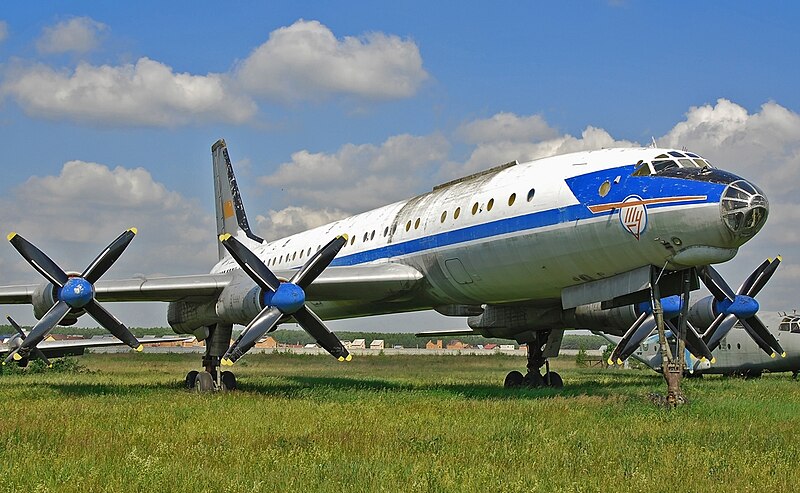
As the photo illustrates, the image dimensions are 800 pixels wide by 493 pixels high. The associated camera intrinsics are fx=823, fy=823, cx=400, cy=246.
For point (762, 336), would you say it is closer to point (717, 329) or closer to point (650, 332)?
→ point (717, 329)

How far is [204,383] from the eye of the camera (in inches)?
769

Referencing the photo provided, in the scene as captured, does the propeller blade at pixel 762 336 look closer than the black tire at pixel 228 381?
Yes

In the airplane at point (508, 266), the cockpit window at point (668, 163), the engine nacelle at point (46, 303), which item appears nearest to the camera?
the airplane at point (508, 266)

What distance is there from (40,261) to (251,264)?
5035mm

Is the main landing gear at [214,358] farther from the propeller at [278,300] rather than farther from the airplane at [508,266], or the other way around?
the propeller at [278,300]

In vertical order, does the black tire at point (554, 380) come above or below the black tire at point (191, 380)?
above

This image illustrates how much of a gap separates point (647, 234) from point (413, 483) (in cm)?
761

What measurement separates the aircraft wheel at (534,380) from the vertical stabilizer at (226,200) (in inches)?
468

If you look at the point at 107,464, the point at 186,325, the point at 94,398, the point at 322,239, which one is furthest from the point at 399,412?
the point at 322,239

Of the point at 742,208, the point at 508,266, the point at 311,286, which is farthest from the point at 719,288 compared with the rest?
the point at 311,286

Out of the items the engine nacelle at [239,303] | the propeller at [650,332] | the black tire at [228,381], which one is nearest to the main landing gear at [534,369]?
the propeller at [650,332]

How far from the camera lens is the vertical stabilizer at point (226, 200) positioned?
29688mm

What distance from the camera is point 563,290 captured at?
1611 cm

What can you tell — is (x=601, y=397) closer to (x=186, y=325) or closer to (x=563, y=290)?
(x=563, y=290)
